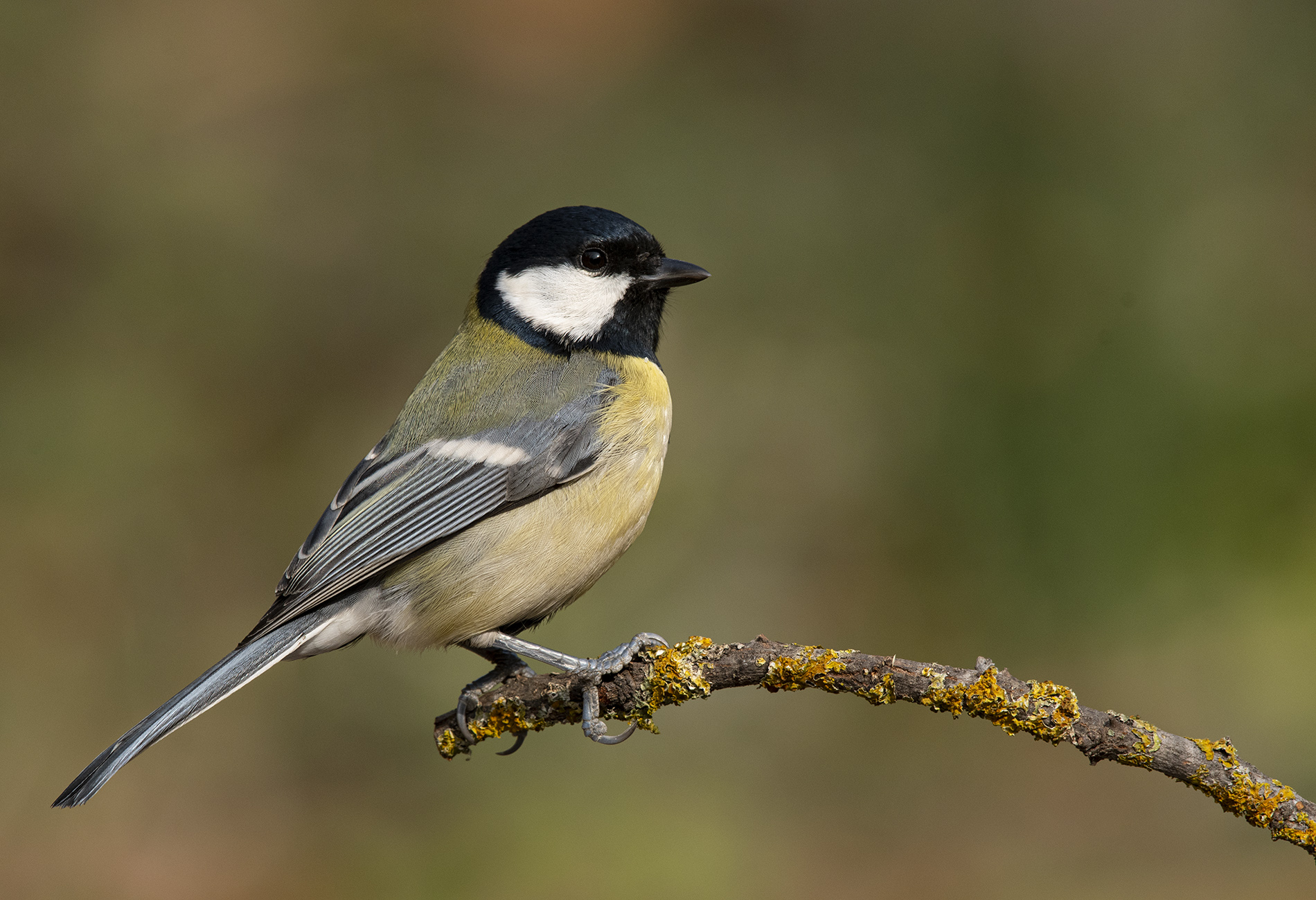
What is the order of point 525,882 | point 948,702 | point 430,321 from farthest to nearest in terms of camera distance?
point 430,321, point 525,882, point 948,702

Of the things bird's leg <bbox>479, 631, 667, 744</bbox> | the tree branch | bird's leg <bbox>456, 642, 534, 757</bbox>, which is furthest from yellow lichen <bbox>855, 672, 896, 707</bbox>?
bird's leg <bbox>456, 642, 534, 757</bbox>

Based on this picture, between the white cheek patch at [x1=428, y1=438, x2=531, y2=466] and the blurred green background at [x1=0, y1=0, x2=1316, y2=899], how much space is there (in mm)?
1675

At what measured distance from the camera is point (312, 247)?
5.22 meters

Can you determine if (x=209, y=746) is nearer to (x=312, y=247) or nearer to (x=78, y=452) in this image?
(x=78, y=452)

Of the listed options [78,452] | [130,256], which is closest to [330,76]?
[130,256]

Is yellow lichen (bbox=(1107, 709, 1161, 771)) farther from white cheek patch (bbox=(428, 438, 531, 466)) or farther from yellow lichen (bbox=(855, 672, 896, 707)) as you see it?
white cheek patch (bbox=(428, 438, 531, 466))

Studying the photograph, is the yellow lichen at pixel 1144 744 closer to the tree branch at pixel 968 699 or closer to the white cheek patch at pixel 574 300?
the tree branch at pixel 968 699

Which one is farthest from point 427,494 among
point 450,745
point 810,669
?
point 810,669

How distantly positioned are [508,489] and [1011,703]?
53.8 inches

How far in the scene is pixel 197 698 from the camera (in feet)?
7.49

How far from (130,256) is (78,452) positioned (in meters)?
1.06

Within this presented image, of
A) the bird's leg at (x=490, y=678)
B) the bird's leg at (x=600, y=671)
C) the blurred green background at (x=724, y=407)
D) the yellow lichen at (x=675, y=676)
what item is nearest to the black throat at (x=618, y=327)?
the bird's leg at (x=490, y=678)

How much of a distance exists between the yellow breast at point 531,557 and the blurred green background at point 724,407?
1.63 meters

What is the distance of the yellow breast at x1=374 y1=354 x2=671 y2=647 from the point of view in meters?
2.50
